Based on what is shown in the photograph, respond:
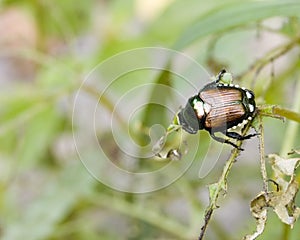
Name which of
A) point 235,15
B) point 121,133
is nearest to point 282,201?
point 235,15

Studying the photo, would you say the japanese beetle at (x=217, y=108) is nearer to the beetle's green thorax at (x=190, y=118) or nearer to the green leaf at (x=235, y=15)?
the beetle's green thorax at (x=190, y=118)

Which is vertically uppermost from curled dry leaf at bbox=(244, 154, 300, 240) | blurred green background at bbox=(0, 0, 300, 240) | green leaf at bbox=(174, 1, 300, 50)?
blurred green background at bbox=(0, 0, 300, 240)

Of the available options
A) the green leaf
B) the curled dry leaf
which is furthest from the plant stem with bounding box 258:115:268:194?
the green leaf

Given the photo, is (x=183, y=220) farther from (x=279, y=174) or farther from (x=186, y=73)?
(x=279, y=174)

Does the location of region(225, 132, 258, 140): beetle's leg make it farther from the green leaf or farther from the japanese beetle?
the green leaf

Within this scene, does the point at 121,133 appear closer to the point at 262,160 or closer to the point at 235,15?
the point at 235,15

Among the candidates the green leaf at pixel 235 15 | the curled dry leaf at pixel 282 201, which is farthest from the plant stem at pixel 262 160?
the green leaf at pixel 235 15
